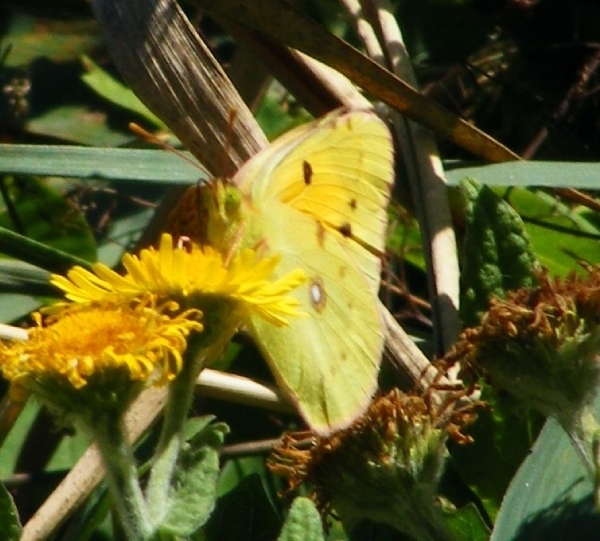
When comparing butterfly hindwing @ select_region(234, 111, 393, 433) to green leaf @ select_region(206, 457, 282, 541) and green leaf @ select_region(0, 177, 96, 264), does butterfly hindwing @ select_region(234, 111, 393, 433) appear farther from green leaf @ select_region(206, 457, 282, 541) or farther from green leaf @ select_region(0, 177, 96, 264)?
green leaf @ select_region(0, 177, 96, 264)

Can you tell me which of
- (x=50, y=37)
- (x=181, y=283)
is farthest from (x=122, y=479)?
(x=50, y=37)

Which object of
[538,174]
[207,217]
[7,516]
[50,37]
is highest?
[538,174]

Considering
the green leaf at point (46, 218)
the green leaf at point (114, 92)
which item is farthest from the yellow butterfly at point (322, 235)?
the green leaf at point (114, 92)

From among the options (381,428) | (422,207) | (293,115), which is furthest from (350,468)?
(293,115)

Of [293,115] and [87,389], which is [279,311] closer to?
[87,389]

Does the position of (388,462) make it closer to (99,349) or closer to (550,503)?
(550,503)

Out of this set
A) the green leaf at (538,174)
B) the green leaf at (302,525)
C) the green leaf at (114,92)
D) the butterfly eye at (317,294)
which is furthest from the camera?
the green leaf at (114,92)

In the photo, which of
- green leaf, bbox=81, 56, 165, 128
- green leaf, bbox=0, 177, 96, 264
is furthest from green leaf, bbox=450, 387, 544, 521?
green leaf, bbox=81, 56, 165, 128

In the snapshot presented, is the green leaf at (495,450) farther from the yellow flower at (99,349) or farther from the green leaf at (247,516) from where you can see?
the yellow flower at (99,349)
